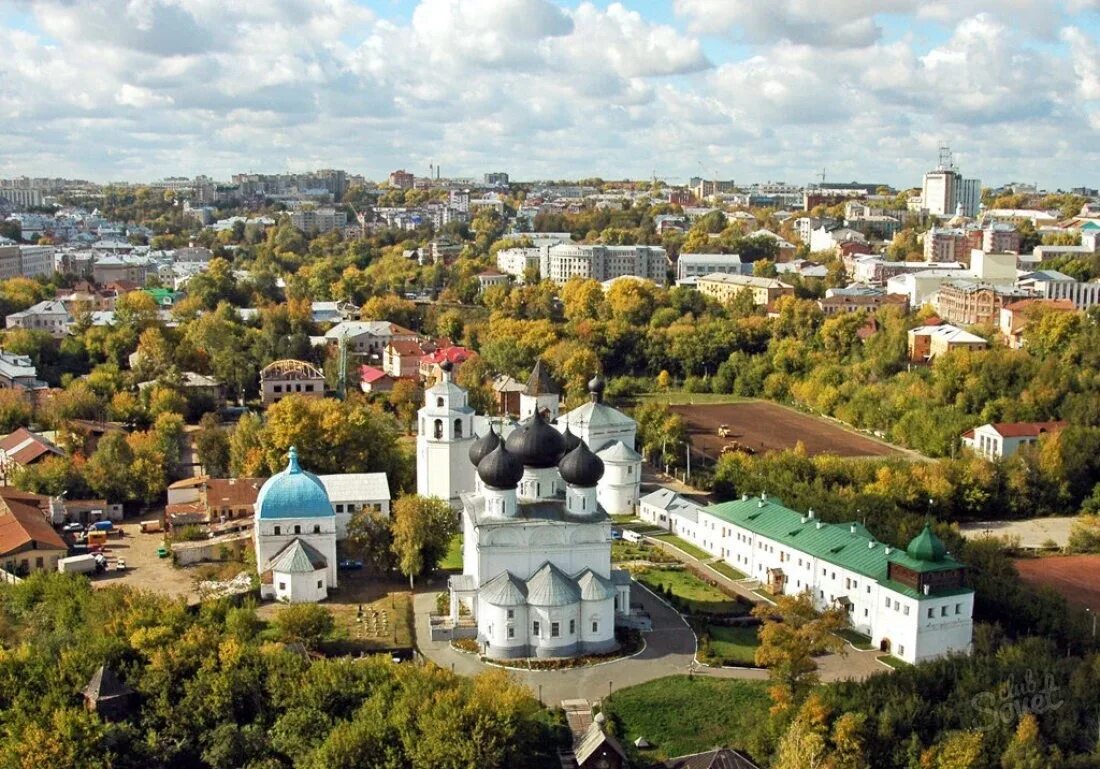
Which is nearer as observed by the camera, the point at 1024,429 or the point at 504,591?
the point at 504,591

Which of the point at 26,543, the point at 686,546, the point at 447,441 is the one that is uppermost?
the point at 447,441

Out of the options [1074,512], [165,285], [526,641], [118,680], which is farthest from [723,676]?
[165,285]

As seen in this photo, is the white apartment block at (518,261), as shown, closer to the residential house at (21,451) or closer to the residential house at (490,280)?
the residential house at (490,280)

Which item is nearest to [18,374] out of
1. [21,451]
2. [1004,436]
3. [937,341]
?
[21,451]

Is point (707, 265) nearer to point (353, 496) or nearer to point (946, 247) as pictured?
point (946, 247)

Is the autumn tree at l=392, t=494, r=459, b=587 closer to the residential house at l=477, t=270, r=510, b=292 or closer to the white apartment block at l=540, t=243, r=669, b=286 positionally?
the residential house at l=477, t=270, r=510, b=292

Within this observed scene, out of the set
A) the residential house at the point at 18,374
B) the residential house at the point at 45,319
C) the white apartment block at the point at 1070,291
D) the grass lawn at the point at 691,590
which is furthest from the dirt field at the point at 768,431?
the residential house at the point at 45,319
